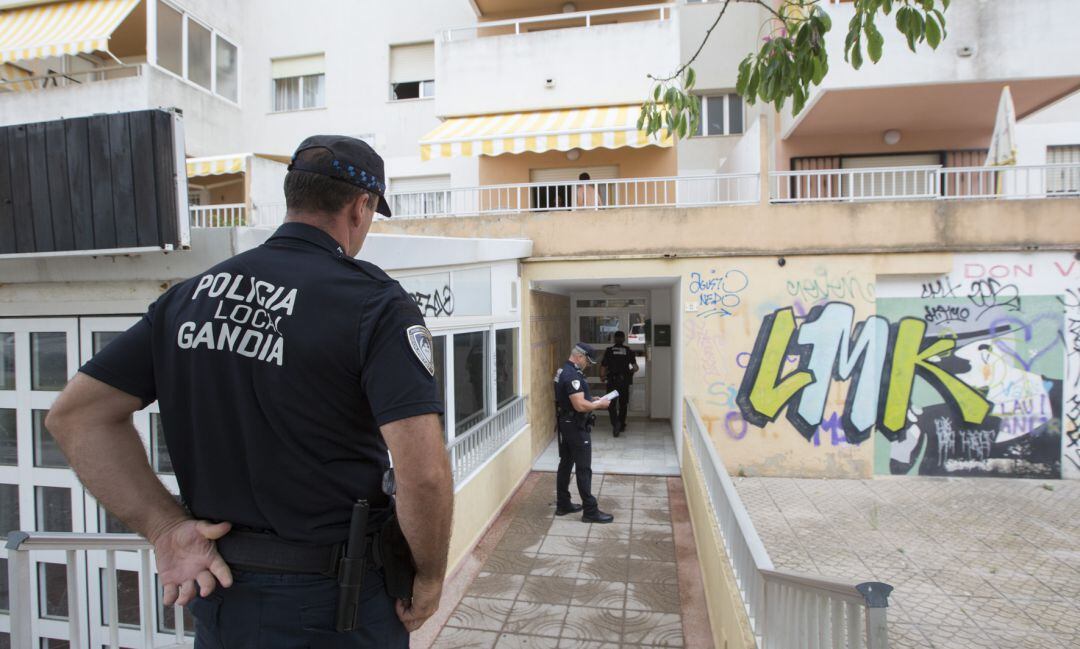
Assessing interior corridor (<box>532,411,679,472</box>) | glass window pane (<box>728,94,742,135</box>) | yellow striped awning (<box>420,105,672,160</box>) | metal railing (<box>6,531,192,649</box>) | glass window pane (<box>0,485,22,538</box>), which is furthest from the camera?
glass window pane (<box>728,94,742,135</box>)

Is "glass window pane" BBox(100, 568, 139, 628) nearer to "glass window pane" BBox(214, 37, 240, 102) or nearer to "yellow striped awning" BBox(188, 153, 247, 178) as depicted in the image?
"yellow striped awning" BBox(188, 153, 247, 178)

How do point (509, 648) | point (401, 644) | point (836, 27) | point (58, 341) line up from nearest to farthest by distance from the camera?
point (401, 644) → point (58, 341) → point (509, 648) → point (836, 27)

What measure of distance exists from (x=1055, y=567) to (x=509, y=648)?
18.1ft

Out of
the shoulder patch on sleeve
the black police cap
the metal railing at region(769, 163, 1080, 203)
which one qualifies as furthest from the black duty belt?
the metal railing at region(769, 163, 1080, 203)

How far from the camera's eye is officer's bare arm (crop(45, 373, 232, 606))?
1521 millimetres

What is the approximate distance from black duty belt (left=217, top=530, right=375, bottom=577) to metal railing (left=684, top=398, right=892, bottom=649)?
1.48m

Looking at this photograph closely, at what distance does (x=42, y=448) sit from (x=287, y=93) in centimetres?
1395

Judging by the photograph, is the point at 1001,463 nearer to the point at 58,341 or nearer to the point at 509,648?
the point at 509,648

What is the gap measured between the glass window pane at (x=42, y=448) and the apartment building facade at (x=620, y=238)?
0.01 meters

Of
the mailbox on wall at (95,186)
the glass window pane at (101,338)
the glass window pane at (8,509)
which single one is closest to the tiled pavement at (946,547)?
the mailbox on wall at (95,186)

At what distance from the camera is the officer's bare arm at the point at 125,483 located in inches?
59.9

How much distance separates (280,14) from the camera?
15.6 m

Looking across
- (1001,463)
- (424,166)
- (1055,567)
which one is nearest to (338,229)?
(1055,567)

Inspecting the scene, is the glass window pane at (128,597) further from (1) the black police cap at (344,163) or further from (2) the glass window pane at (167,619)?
(1) the black police cap at (344,163)
